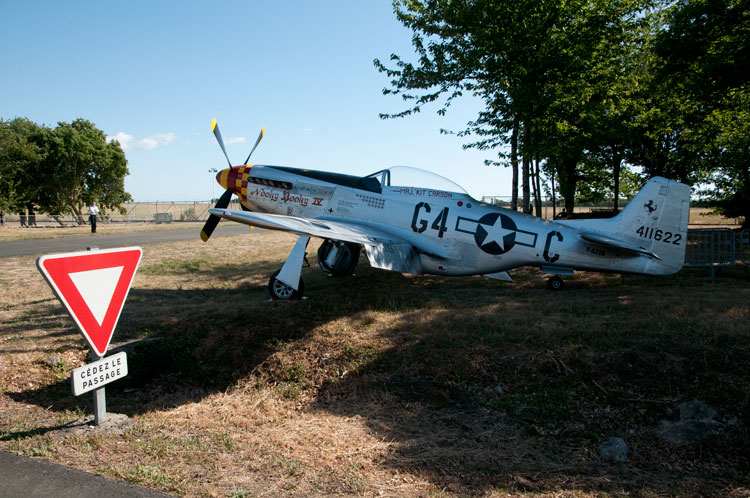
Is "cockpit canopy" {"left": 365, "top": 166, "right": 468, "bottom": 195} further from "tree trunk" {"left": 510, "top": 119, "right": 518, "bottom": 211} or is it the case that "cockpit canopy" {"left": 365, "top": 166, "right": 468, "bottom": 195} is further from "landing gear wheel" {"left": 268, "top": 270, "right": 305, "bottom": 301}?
"tree trunk" {"left": 510, "top": 119, "right": 518, "bottom": 211}

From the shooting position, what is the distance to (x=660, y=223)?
7809mm

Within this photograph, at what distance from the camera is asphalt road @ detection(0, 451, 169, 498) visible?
2.53 meters

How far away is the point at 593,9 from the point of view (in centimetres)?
1242

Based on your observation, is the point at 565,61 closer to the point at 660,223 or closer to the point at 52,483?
the point at 660,223

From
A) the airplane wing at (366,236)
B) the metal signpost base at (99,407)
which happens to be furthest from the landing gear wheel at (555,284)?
the metal signpost base at (99,407)

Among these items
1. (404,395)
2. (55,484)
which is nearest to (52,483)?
(55,484)

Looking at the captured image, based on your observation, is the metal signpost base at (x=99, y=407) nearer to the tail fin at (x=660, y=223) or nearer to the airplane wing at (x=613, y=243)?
the airplane wing at (x=613, y=243)

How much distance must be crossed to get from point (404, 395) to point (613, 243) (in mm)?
5243

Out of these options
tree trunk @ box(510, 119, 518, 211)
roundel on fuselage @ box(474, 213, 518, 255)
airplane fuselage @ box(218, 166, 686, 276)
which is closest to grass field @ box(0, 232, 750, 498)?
airplane fuselage @ box(218, 166, 686, 276)

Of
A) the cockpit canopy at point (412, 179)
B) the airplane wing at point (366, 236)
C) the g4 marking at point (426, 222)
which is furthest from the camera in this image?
the cockpit canopy at point (412, 179)

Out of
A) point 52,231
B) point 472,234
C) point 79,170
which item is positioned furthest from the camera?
point 79,170

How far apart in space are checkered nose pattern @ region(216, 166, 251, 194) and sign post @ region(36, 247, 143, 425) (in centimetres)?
678

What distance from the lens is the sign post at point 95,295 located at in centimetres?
294

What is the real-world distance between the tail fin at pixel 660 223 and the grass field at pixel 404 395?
748mm
